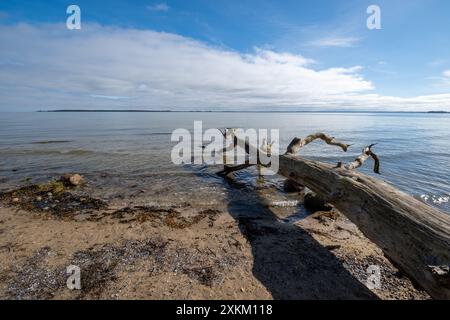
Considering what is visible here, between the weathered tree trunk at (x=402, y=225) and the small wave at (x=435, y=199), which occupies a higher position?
the weathered tree trunk at (x=402, y=225)

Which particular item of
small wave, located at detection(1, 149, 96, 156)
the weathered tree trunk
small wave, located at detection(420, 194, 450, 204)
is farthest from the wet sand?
small wave, located at detection(1, 149, 96, 156)

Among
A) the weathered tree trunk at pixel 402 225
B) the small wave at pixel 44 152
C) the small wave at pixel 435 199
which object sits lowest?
the small wave at pixel 435 199

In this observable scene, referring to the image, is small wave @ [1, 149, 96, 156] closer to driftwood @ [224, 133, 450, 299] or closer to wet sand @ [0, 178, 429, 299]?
wet sand @ [0, 178, 429, 299]

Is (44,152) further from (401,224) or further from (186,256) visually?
(401,224)

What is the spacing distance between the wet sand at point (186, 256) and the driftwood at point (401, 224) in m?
0.79

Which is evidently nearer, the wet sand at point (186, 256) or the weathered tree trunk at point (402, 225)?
the weathered tree trunk at point (402, 225)

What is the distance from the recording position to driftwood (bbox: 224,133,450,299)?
3453 mm

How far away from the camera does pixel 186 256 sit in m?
5.17

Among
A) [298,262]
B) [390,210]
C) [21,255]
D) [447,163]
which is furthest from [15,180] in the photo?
[447,163]

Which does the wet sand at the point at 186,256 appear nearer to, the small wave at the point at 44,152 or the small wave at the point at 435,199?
the small wave at the point at 435,199

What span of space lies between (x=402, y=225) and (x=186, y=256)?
3.79m

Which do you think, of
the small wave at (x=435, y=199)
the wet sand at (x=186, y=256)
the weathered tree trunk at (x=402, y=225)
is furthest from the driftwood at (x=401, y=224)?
the small wave at (x=435, y=199)

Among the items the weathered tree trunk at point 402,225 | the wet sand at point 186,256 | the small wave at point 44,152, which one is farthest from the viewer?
the small wave at point 44,152

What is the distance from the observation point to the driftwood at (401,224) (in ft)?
11.3
